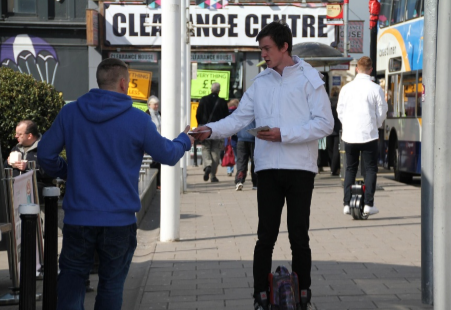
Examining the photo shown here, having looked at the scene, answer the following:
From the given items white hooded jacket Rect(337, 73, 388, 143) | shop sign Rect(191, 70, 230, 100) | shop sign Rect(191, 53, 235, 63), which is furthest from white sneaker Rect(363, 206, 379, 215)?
shop sign Rect(191, 53, 235, 63)

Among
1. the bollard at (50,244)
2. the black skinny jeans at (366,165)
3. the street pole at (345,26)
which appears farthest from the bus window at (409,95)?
the bollard at (50,244)

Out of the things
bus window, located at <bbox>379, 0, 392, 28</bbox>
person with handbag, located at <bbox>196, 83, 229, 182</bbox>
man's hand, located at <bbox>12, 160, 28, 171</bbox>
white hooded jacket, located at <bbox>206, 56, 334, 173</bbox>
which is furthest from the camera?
bus window, located at <bbox>379, 0, 392, 28</bbox>

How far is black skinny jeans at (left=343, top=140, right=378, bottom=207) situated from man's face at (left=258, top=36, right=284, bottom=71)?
5.14 m

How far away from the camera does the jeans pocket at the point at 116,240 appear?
4551 mm

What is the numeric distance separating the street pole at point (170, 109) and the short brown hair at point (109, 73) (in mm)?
4058

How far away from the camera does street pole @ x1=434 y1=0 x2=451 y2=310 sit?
13.6 feet

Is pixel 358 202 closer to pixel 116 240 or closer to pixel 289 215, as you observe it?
pixel 289 215

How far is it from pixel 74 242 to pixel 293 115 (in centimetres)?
166

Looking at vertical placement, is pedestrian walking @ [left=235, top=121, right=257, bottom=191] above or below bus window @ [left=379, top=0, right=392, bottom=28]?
below

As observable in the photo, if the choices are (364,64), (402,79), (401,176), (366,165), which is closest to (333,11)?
(402,79)

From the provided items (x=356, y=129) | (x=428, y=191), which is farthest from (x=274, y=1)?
(x=428, y=191)

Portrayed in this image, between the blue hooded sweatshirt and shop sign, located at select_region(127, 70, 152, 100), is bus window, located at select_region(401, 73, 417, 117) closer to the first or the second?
shop sign, located at select_region(127, 70, 152, 100)

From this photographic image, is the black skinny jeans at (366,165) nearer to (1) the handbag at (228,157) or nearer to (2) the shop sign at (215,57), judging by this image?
(1) the handbag at (228,157)

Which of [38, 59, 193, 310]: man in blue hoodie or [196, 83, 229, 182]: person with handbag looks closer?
[38, 59, 193, 310]: man in blue hoodie
